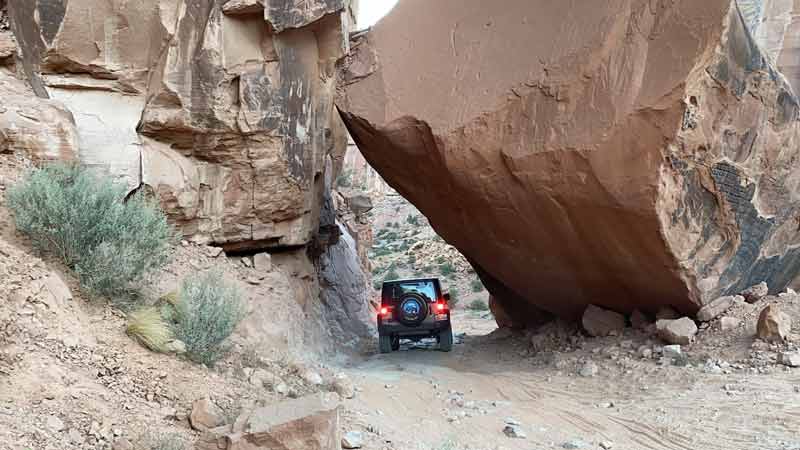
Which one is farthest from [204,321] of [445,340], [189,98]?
[445,340]

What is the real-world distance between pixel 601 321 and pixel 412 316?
125 inches

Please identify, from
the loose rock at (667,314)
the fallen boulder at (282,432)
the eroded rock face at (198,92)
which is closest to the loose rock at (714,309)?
the loose rock at (667,314)

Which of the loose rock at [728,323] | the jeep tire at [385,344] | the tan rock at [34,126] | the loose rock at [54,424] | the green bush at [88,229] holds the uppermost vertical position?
the tan rock at [34,126]

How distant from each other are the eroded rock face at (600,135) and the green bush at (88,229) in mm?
3990

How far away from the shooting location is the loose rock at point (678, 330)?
758cm

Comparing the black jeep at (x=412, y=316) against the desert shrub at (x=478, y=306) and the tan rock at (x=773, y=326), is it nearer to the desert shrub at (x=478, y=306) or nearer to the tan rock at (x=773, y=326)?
the tan rock at (x=773, y=326)

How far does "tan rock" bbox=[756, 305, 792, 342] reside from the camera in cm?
678

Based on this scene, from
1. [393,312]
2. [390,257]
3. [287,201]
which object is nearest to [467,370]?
A: [393,312]

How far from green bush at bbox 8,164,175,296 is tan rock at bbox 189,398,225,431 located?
1.48 metres

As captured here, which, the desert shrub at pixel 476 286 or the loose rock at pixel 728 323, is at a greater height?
the loose rock at pixel 728 323

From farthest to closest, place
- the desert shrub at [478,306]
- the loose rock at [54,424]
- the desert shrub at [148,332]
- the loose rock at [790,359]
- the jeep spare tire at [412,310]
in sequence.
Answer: the desert shrub at [478,306] → the jeep spare tire at [412,310] → the loose rock at [790,359] → the desert shrub at [148,332] → the loose rock at [54,424]

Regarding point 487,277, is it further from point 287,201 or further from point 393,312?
point 287,201

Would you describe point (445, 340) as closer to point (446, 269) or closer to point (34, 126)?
point (34, 126)

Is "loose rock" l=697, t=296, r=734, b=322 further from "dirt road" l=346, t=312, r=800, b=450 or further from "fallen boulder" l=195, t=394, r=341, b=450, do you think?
"fallen boulder" l=195, t=394, r=341, b=450
